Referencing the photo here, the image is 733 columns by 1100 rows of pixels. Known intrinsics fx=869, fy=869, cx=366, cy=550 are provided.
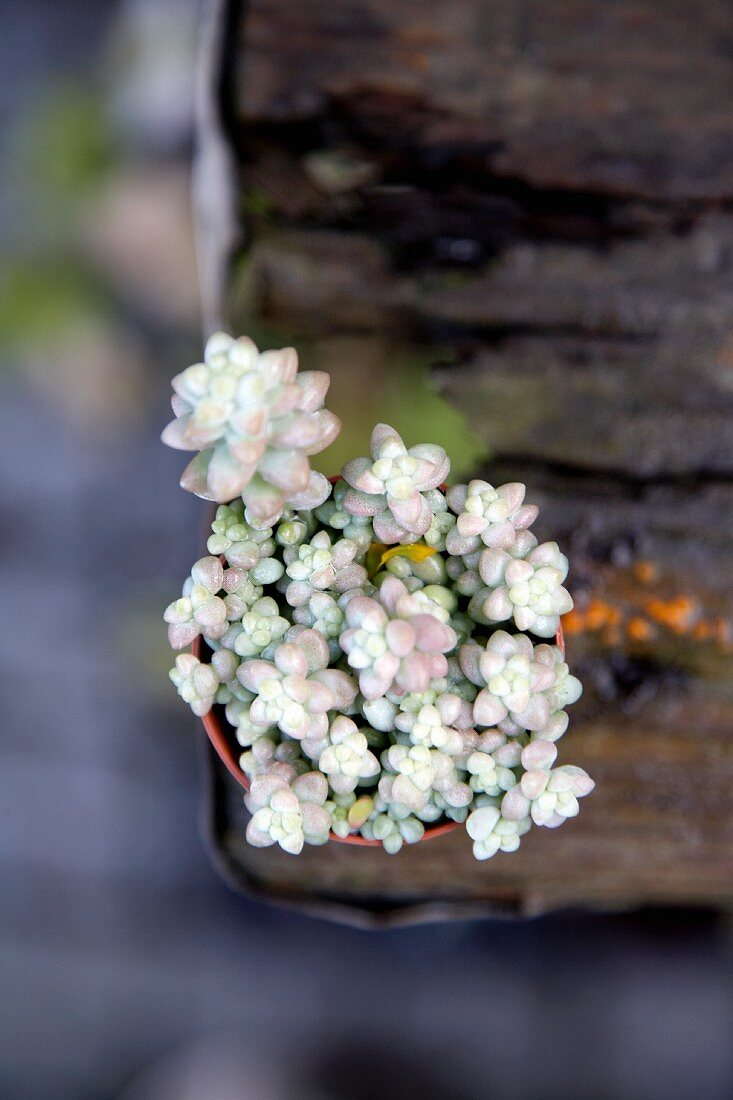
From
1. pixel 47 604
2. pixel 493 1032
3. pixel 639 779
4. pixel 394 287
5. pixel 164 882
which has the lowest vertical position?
pixel 493 1032

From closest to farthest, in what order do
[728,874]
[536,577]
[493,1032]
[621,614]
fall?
[536,577]
[621,614]
[728,874]
[493,1032]

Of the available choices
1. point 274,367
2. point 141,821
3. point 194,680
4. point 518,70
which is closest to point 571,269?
point 518,70

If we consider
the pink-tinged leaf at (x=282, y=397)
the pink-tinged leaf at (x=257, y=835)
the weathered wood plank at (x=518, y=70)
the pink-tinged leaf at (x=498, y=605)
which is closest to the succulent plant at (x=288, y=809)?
the pink-tinged leaf at (x=257, y=835)

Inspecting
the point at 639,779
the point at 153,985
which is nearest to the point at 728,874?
the point at 639,779

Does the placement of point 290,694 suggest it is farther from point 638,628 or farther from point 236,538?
point 638,628

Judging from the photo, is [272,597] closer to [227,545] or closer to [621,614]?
[227,545]

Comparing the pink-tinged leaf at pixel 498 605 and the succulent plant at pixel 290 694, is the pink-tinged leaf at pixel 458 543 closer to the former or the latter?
the pink-tinged leaf at pixel 498 605
